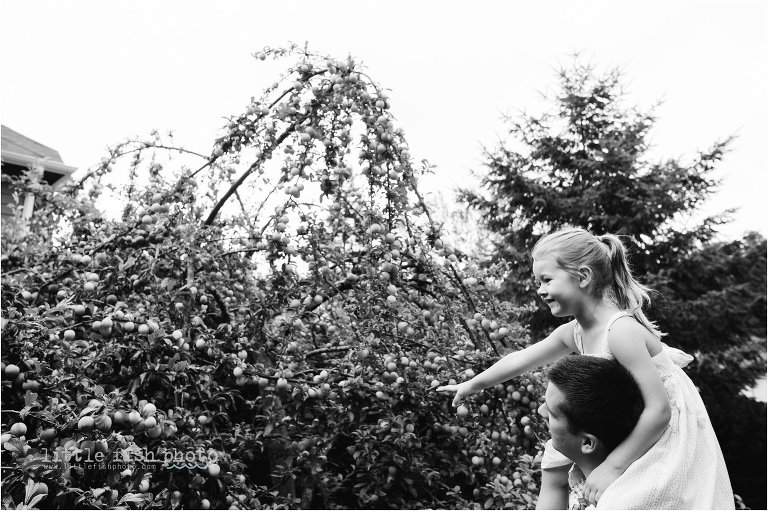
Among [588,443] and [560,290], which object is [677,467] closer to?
[588,443]

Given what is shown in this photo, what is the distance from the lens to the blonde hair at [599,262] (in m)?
1.67

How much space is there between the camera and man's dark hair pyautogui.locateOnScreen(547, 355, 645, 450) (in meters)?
1.28

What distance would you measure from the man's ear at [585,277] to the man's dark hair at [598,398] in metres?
0.32

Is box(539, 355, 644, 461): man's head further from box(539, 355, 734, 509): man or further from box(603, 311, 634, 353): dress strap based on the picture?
box(603, 311, 634, 353): dress strap

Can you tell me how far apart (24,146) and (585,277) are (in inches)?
392

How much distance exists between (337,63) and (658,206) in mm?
6136

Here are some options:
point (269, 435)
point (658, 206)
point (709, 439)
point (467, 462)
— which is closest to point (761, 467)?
point (658, 206)

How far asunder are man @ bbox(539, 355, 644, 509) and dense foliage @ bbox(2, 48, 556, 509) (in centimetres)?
144

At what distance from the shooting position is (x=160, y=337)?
8.84ft

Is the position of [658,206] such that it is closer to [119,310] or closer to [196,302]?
[196,302]

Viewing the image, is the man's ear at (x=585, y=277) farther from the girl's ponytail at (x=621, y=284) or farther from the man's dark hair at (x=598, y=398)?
the man's dark hair at (x=598, y=398)

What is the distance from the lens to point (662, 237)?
8.45 meters

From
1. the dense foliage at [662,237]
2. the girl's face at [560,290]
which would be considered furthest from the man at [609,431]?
the dense foliage at [662,237]

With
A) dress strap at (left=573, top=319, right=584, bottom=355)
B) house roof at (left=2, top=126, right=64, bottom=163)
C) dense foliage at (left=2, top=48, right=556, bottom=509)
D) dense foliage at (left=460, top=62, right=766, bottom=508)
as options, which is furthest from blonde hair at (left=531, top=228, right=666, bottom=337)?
house roof at (left=2, top=126, right=64, bottom=163)
